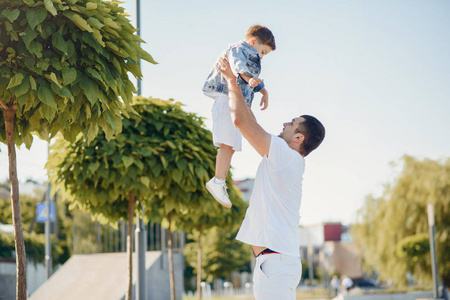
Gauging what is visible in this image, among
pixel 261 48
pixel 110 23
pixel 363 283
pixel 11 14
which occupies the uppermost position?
pixel 110 23

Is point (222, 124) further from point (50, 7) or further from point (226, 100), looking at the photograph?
point (50, 7)

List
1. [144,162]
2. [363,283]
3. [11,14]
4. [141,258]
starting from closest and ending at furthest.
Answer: [11,14] → [144,162] → [141,258] → [363,283]

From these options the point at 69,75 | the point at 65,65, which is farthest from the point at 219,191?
the point at 65,65

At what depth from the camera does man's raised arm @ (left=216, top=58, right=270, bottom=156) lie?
3334 mm

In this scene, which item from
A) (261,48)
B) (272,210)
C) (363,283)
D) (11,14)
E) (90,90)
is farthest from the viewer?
(363,283)

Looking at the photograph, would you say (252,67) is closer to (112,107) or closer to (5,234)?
(112,107)

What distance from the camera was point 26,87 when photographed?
14.3 feet

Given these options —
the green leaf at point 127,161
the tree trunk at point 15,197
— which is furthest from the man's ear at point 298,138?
the green leaf at point 127,161

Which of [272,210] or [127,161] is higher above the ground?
[127,161]

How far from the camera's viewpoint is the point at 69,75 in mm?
4461

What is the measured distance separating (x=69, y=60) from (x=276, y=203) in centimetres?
225

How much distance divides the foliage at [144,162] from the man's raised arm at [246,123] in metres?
3.86

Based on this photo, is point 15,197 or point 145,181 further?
point 145,181

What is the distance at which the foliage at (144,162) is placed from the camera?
7309 mm
